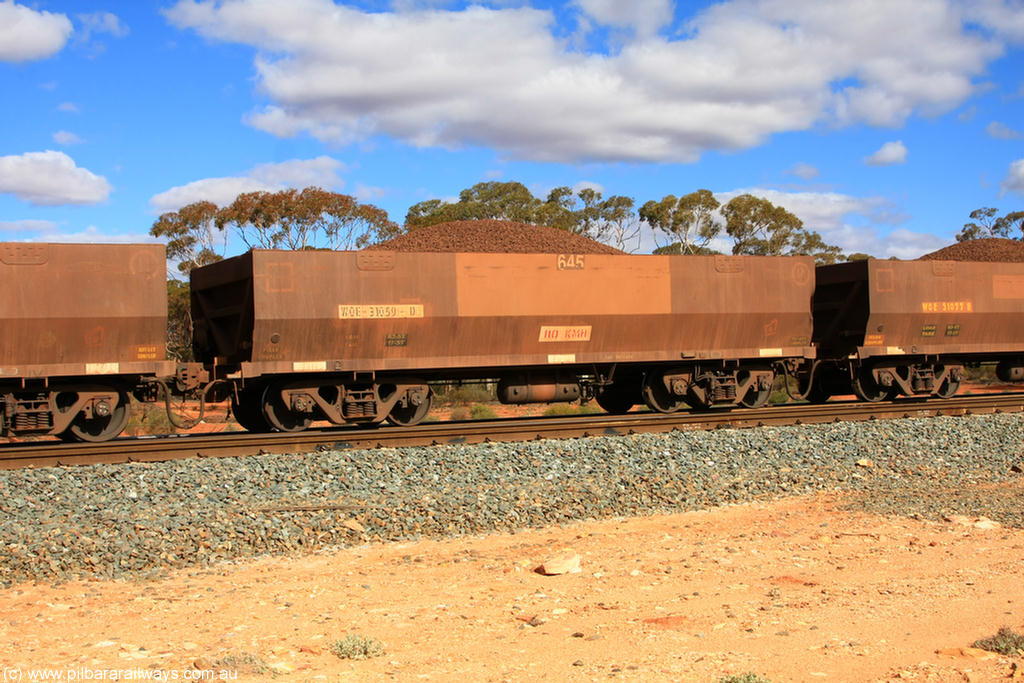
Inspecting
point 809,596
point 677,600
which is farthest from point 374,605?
point 809,596

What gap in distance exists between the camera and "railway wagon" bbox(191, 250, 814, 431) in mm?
13258

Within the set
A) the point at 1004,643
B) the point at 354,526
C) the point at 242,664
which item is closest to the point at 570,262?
the point at 354,526

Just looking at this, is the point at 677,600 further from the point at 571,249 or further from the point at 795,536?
the point at 571,249

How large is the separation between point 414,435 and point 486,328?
8.78 ft

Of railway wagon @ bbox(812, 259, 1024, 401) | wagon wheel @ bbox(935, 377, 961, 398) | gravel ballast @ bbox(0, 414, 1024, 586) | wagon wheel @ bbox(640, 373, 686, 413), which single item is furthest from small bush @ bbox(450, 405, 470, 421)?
wagon wheel @ bbox(935, 377, 961, 398)

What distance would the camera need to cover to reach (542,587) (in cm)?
696

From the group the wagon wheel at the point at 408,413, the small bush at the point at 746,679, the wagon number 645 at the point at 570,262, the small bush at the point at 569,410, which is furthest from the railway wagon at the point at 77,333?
the small bush at the point at 569,410

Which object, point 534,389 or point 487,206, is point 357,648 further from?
point 487,206

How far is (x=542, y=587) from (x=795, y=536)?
9.20 ft

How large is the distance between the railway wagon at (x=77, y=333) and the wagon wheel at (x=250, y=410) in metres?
1.57

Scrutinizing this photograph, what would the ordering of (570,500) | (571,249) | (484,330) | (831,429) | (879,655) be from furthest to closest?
1. (571,249)
2. (484,330)
3. (831,429)
4. (570,500)
5. (879,655)

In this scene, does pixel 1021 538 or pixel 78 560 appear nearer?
pixel 78 560

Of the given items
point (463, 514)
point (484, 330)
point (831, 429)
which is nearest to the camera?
point (463, 514)

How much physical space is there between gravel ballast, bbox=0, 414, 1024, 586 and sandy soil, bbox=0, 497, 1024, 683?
36 cm
